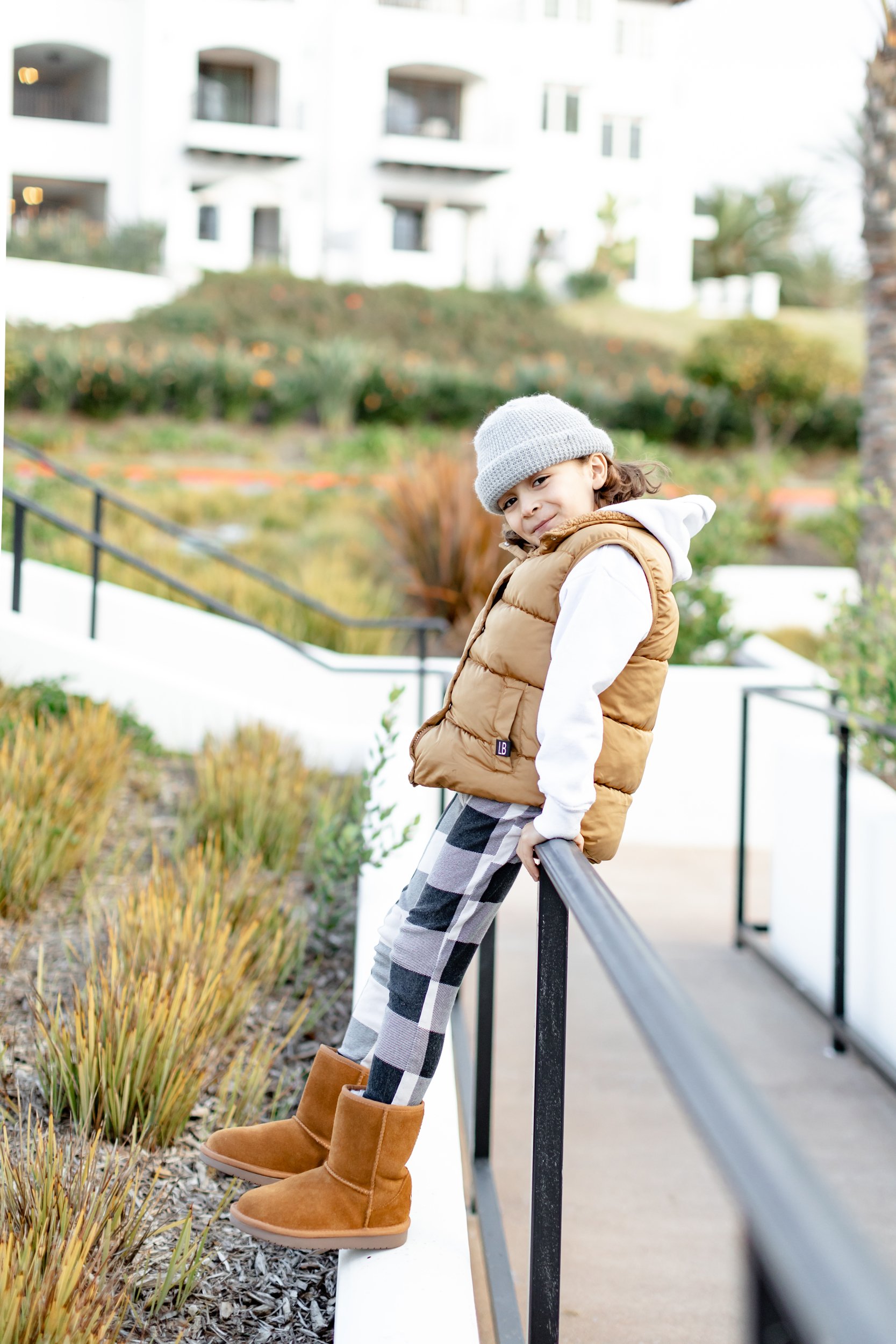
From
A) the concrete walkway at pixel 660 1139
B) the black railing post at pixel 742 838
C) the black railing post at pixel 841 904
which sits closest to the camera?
the concrete walkway at pixel 660 1139

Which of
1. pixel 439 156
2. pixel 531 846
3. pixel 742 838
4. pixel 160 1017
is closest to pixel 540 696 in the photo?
pixel 531 846

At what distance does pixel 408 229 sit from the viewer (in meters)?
32.8

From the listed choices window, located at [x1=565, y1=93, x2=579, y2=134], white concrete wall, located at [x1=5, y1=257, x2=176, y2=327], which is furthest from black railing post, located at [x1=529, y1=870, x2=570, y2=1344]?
window, located at [x1=565, y1=93, x2=579, y2=134]

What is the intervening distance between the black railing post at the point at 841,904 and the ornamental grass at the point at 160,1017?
168cm

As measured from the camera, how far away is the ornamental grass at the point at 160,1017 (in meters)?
→ 2.19

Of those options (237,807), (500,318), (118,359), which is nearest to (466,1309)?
(237,807)

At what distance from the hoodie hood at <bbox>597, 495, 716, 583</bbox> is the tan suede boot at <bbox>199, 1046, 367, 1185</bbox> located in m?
1.02

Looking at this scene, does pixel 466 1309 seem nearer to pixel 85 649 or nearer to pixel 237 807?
pixel 237 807

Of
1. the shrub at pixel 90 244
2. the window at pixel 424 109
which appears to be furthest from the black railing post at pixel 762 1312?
the window at pixel 424 109

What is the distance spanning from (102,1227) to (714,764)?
208 inches

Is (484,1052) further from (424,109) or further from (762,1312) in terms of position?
(424,109)

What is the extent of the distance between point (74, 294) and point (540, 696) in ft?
66.0

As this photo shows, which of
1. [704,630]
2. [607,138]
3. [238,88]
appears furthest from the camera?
[607,138]

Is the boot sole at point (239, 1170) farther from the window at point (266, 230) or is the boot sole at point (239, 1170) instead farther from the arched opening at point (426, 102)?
the arched opening at point (426, 102)
